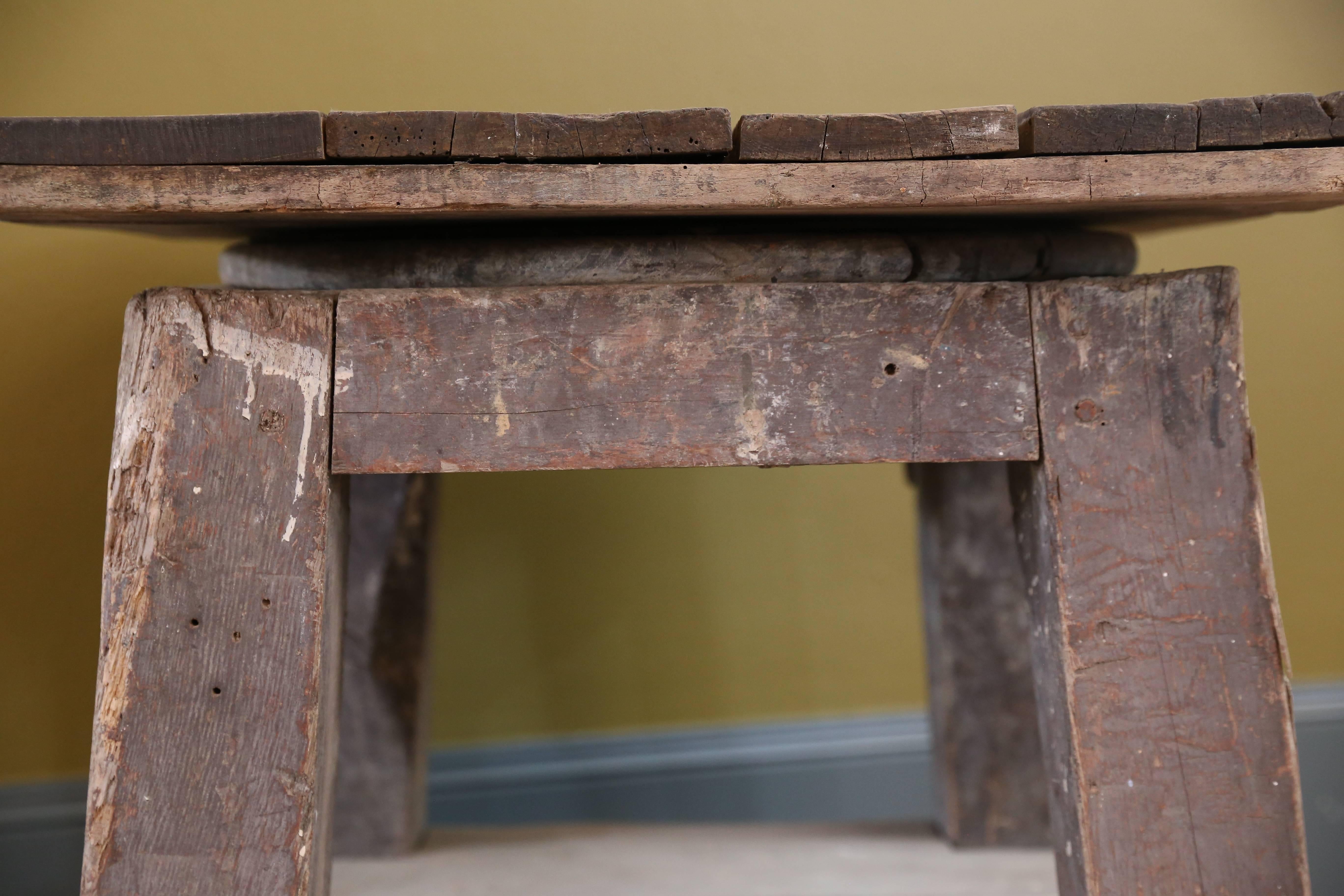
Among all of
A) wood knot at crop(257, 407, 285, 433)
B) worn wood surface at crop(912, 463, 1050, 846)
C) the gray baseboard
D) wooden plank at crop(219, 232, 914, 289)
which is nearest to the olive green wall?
the gray baseboard

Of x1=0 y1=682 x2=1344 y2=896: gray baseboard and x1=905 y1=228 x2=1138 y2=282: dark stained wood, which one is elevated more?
x1=905 y1=228 x2=1138 y2=282: dark stained wood

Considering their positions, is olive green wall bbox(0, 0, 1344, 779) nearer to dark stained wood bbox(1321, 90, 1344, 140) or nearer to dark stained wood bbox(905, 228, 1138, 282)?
dark stained wood bbox(905, 228, 1138, 282)

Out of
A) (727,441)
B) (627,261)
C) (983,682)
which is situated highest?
(627,261)

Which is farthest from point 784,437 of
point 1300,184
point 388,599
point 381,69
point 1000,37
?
point 1000,37

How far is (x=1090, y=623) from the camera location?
0.87 m

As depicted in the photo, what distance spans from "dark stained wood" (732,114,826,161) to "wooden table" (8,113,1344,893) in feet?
0.04

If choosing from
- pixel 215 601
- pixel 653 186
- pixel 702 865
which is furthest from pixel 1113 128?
pixel 702 865

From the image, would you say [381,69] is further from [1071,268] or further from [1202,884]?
[1202,884]

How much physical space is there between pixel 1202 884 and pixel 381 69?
1.59m

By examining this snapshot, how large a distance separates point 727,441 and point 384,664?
2.53 feet

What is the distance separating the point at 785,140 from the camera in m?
0.81

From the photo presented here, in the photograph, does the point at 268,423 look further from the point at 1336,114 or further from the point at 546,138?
the point at 1336,114

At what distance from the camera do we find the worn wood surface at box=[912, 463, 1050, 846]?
1417 mm

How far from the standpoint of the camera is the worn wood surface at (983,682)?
1.42 meters
